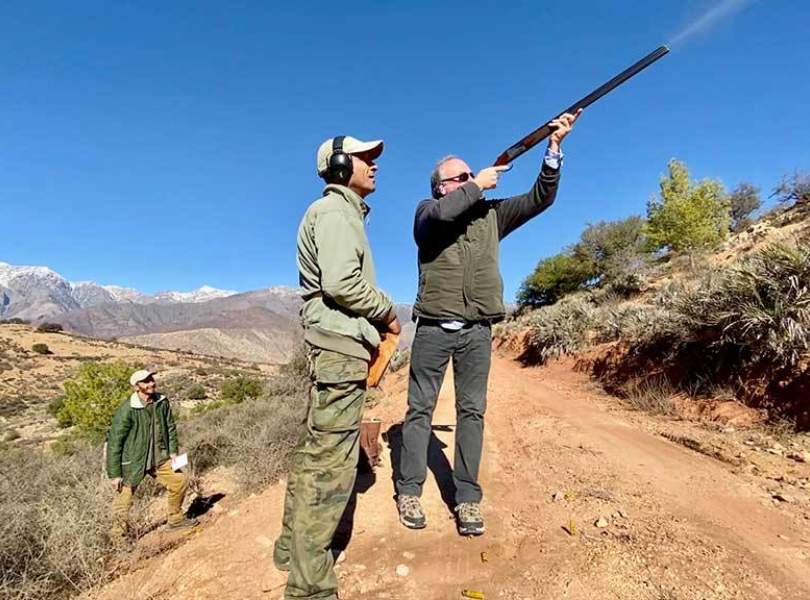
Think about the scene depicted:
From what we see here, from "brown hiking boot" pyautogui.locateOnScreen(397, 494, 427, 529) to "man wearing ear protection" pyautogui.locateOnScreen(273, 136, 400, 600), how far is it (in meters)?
0.87

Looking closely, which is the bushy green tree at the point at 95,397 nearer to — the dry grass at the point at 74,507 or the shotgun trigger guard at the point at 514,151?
the dry grass at the point at 74,507

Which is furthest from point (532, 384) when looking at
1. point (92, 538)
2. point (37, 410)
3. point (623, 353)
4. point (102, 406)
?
point (37, 410)

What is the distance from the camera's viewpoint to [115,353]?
5400 centimetres

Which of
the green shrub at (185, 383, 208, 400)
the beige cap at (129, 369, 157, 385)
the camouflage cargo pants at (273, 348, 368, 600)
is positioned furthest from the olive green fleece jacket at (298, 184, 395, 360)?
the green shrub at (185, 383, 208, 400)

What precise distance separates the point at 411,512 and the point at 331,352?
4.87 ft

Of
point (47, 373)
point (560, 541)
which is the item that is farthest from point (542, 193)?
point (47, 373)

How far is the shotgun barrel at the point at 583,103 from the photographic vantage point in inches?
137

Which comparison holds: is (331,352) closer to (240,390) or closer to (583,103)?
(583,103)

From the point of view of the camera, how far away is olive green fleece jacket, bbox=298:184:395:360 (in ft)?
7.63

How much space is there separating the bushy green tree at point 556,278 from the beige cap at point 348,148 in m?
25.0

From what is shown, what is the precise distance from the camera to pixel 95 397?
1258 cm

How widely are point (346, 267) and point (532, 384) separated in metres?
7.51

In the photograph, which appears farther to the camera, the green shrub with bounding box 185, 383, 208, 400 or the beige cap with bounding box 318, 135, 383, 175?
the green shrub with bounding box 185, 383, 208, 400

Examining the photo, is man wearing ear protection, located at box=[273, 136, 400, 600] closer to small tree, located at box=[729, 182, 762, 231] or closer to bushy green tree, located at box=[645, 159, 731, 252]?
bushy green tree, located at box=[645, 159, 731, 252]
